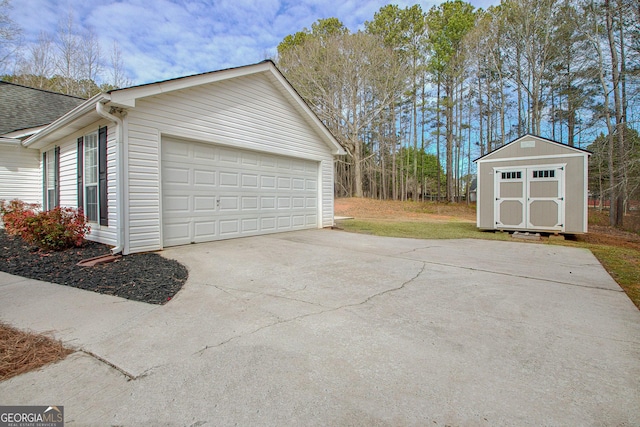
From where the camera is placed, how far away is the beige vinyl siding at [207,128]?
5.86 metres

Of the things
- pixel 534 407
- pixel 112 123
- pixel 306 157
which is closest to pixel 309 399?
pixel 534 407

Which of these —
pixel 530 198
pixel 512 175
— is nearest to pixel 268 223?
pixel 512 175

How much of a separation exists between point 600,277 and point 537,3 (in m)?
20.7

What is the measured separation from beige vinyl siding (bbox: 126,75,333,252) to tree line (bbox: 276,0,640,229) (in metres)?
9.68

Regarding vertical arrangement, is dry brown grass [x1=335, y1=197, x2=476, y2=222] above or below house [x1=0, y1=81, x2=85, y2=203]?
below

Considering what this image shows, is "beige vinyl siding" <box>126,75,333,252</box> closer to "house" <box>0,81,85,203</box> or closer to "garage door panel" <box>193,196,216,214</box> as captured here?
"garage door panel" <box>193,196,216,214</box>

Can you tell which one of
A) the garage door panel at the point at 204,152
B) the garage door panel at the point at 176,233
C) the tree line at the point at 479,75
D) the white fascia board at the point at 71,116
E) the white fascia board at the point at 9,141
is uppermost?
the tree line at the point at 479,75

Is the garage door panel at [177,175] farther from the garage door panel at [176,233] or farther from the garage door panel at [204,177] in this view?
the garage door panel at [176,233]

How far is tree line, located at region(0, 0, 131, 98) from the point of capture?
766 inches

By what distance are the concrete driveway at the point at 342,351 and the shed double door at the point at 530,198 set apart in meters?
5.36

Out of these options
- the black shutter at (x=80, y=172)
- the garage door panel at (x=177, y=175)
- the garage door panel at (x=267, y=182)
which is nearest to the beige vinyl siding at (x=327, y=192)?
the garage door panel at (x=267, y=182)

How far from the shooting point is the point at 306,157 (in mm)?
9656

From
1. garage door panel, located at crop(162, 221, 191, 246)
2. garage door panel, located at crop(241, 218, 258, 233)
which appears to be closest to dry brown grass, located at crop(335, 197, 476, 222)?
garage door panel, located at crop(241, 218, 258, 233)

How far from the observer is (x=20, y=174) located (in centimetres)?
945
